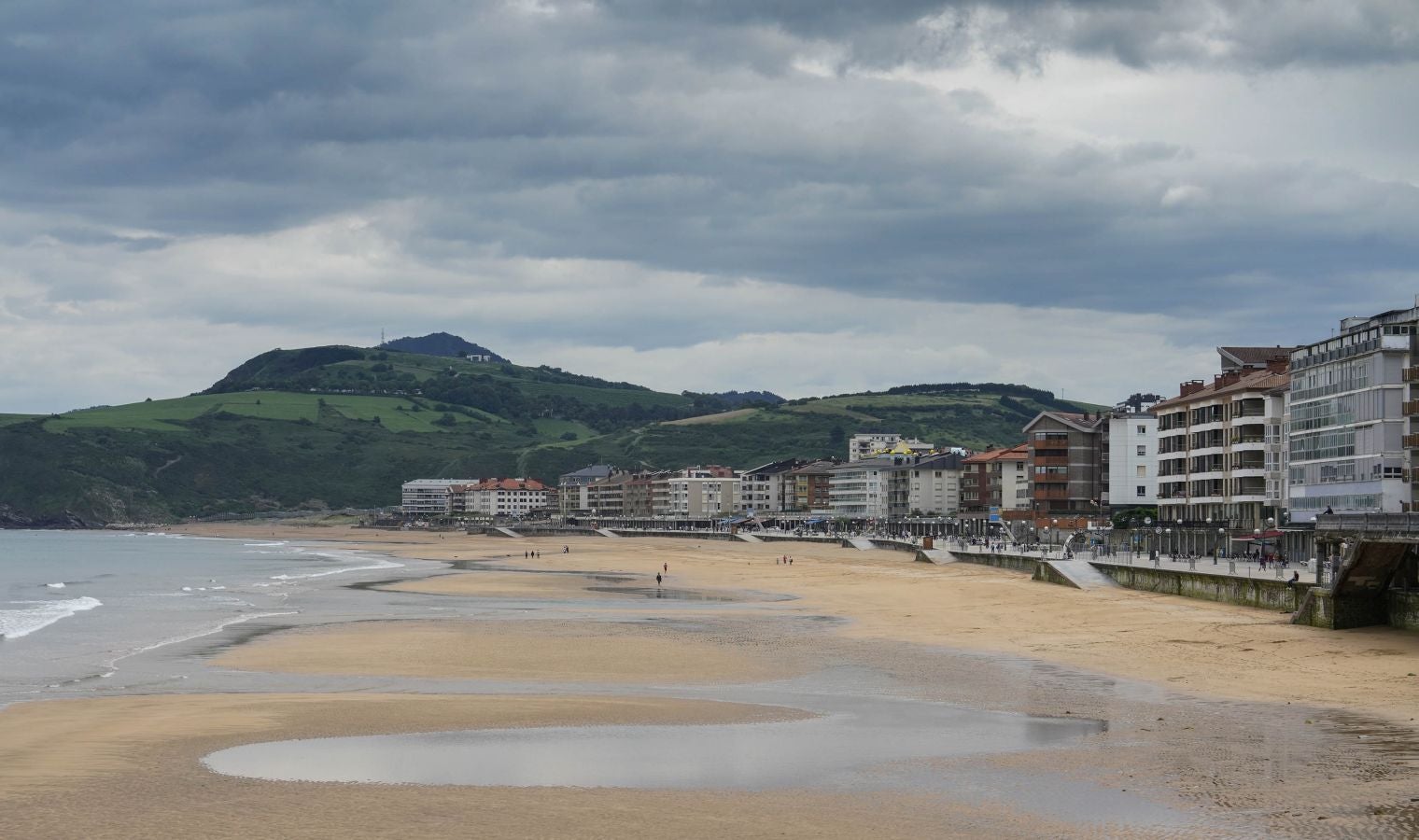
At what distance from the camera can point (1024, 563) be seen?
88.8 meters

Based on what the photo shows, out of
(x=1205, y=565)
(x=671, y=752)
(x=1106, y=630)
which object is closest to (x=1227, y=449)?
(x=1205, y=565)

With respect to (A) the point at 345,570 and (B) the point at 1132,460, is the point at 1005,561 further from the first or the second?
(A) the point at 345,570

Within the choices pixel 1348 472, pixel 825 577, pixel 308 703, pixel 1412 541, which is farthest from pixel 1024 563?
pixel 308 703

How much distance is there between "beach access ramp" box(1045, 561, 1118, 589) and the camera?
67.4 metres

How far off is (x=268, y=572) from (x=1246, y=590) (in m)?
75.4

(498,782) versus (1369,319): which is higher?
(1369,319)

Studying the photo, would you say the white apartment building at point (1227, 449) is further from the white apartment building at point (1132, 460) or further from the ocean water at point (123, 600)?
the ocean water at point (123, 600)

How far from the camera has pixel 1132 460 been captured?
138 m

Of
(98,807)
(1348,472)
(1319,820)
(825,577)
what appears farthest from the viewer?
(825,577)

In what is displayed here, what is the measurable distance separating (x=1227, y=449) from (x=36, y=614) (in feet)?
256

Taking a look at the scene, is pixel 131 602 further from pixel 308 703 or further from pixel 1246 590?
pixel 1246 590

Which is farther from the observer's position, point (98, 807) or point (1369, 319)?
point (1369, 319)

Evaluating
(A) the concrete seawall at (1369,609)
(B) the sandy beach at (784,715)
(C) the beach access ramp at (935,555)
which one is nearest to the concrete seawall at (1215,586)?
(B) the sandy beach at (784,715)

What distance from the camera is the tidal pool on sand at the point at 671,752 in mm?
22359
